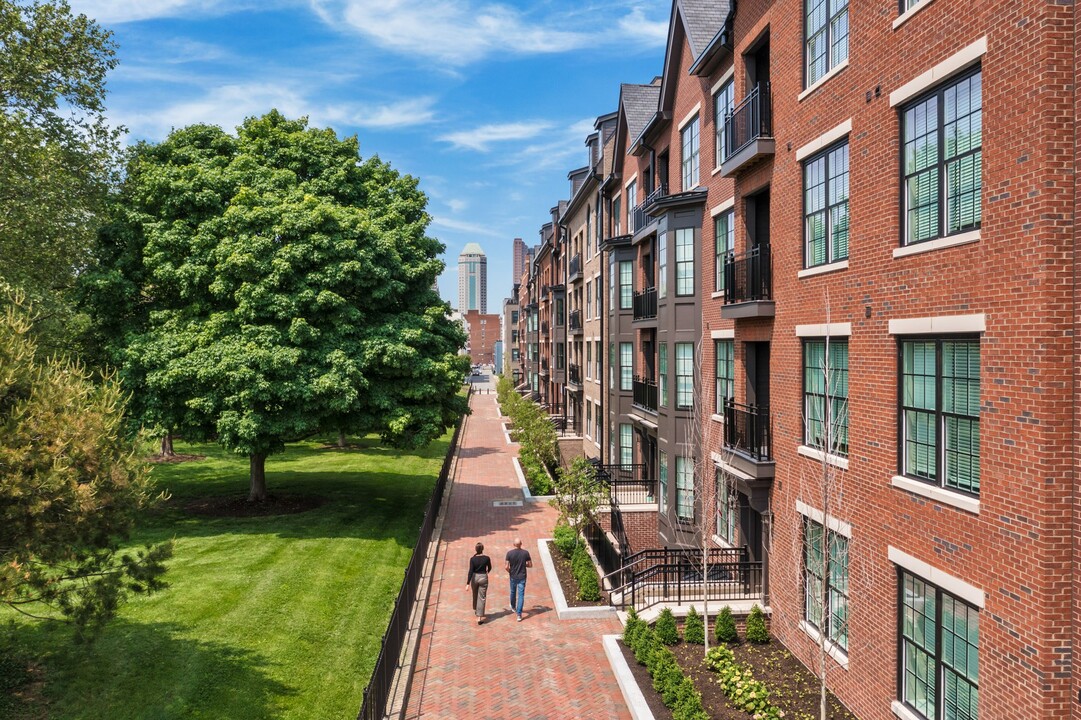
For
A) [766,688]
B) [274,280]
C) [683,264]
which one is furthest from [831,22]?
[274,280]

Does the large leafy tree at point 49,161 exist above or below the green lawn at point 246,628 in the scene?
above

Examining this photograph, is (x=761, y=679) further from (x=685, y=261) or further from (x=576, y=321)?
(x=576, y=321)

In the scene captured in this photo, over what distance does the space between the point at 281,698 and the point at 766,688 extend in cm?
837

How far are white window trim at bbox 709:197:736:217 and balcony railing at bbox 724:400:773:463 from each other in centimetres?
479

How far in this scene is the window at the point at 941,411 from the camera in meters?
8.13

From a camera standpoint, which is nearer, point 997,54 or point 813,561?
point 997,54

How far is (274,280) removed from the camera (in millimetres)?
20844

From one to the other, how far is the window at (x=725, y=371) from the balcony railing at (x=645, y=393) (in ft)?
16.8


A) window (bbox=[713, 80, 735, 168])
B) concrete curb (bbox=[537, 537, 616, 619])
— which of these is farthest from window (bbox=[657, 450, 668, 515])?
window (bbox=[713, 80, 735, 168])

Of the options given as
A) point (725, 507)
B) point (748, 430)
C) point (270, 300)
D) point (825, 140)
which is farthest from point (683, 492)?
point (270, 300)

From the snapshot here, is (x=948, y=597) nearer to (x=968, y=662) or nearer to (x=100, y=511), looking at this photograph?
(x=968, y=662)

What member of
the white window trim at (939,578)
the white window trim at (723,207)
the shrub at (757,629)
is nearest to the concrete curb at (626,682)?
the shrub at (757,629)

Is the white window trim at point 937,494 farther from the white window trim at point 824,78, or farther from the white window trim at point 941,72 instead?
the white window trim at point 824,78

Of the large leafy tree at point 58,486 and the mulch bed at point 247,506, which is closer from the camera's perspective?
the large leafy tree at point 58,486
